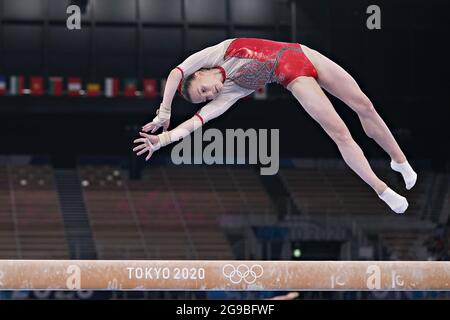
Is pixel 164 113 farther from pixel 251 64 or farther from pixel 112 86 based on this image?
pixel 112 86

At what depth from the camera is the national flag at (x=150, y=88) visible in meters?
16.2

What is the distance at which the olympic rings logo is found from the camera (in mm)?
12758

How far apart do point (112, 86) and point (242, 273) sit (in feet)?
15.4

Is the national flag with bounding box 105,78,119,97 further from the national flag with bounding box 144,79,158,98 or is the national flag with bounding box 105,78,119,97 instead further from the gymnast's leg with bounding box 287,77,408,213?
the gymnast's leg with bounding box 287,77,408,213

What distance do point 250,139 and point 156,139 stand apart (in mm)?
1870

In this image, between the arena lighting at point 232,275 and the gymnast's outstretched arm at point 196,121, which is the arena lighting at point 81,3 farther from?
the arena lighting at point 232,275

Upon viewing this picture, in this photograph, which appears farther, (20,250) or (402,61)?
(20,250)

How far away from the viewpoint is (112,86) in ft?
53.9

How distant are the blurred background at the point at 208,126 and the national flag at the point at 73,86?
0.8 inches

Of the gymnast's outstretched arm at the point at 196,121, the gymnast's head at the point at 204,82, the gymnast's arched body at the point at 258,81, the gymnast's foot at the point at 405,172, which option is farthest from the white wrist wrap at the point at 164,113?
the gymnast's foot at the point at 405,172

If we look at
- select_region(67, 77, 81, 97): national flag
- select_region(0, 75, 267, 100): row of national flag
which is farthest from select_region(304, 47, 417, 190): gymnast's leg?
select_region(67, 77, 81, 97): national flag

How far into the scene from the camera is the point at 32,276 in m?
12.7
